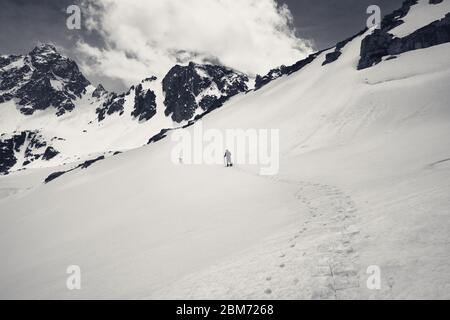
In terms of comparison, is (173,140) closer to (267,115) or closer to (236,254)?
(267,115)

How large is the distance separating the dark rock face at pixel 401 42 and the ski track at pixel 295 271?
4789 cm

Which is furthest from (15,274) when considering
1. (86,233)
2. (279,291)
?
(279,291)

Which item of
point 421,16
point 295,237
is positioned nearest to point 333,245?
point 295,237

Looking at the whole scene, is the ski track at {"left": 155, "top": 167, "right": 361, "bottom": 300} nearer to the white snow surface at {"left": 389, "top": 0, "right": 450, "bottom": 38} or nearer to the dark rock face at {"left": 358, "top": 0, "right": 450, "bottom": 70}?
the dark rock face at {"left": 358, "top": 0, "right": 450, "bottom": 70}

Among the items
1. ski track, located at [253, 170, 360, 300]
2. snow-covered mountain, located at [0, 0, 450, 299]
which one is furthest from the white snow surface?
ski track, located at [253, 170, 360, 300]

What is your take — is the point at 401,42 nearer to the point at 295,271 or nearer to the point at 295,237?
the point at 295,237

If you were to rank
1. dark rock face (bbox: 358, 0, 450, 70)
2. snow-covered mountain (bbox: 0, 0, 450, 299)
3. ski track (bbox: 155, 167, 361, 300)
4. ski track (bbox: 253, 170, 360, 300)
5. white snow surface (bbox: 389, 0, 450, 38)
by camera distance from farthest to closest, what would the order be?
white snow surface (bbox: 389, 0, 450, 38) < dark rock face (bbox: 358, 0, 450, 70) < snow-covered mountain (bbox: 0, 0, 450, 299) < ski track (bbox: 155, 167, 361, 300) < ski track (bbox: 253, 170, 360, 300)

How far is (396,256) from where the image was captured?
4844 millimetres

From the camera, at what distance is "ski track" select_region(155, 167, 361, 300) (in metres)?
4.66

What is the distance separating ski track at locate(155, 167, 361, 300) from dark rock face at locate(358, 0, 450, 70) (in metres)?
47.9

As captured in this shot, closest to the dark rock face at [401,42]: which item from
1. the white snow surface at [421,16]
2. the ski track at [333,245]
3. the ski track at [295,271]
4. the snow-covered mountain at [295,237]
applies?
the white snow surface at [421,16]

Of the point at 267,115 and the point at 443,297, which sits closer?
the point at 443,297

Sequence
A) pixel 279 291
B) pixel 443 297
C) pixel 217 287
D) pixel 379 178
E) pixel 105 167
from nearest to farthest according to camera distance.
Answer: pixel 443 297, pixel 279 291, pixel 217 287, pixel 379 178, pixel 105 167
